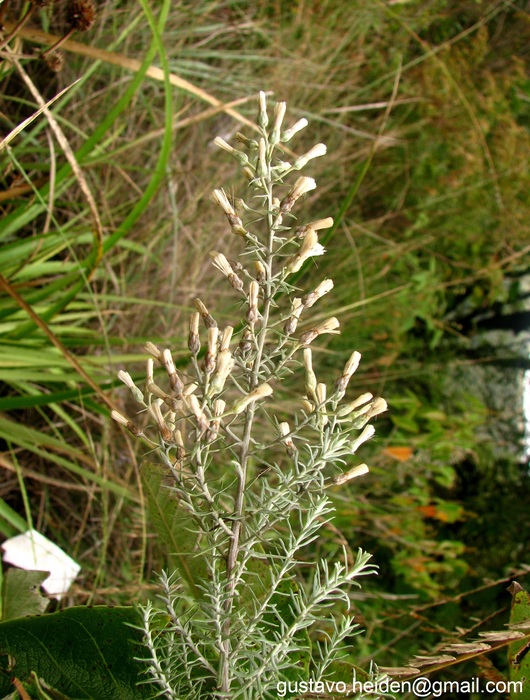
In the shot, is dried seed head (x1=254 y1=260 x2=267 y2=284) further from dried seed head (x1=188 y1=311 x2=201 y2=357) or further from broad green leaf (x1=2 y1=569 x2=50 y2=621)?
broad green leaf (x1=2 y1=569 x2=50 y2=621)

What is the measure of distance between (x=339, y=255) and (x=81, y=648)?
1403 mm

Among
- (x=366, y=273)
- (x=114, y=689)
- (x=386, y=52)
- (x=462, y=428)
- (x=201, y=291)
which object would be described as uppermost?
(x=386, y=52)

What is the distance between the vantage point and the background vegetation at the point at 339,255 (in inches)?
36.7

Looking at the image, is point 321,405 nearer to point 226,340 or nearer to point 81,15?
point 226,340

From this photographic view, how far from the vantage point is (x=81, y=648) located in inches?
14.2

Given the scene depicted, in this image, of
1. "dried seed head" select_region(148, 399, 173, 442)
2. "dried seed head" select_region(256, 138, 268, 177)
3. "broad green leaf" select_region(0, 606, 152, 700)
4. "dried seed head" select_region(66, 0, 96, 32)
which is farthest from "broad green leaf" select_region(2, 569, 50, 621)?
"dried seed head" select_region(66, 0, 96, 32)

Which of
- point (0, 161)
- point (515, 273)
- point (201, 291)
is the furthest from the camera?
point (515, 273)

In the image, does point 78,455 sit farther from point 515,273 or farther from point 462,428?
point 515,273

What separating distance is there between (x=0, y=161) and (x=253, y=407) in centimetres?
70

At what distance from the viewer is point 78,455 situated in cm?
87

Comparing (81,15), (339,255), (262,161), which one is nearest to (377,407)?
(262,161)

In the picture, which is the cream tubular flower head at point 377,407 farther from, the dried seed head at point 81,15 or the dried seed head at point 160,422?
the dried seed head at point 81,15

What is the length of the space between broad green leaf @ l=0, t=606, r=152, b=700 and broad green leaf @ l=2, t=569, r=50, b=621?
109 millimetres

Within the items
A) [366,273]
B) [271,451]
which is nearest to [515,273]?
[366,273]
